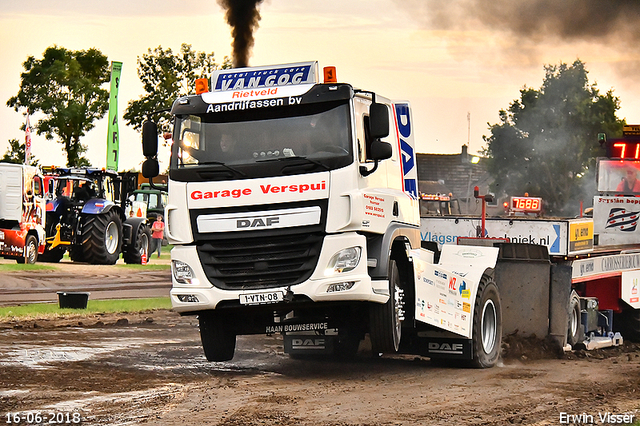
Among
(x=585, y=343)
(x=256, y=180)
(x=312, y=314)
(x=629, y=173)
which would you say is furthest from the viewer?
(x=629, y=173)

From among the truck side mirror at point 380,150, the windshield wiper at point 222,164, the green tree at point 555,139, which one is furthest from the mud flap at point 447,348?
the green tree at point 555,139

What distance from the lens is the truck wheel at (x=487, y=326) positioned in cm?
1229

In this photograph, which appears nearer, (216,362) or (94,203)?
(216,362)

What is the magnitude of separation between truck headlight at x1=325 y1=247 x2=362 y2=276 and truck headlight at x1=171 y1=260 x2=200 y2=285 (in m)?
1.44

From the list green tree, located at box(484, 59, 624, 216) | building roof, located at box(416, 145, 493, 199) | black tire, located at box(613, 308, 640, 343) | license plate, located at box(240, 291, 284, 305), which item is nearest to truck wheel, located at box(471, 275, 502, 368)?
license plate, located at box(240, 291, 284, 305)

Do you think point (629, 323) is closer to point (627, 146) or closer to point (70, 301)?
point (627, 146)

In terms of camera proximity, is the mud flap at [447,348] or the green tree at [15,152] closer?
the mud flap at [447,348]

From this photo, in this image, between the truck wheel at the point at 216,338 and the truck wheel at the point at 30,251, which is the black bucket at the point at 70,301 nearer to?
the truck wheel at the point at 216,338

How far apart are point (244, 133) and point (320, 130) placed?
2.63ft

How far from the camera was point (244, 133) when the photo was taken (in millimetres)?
10477

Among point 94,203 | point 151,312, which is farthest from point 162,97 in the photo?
point 151,312

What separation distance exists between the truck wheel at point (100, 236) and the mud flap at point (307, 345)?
1793cm

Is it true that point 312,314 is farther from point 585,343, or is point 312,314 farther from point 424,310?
point 585,343

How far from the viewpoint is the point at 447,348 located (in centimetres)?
1220
